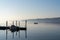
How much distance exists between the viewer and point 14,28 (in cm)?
2392

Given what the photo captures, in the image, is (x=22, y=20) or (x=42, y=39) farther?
(x=22, y=20)

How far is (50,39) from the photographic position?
14.6 meters

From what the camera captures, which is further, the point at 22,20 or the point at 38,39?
the point at 22,20

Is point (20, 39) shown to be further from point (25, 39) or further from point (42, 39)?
point (42, 39)

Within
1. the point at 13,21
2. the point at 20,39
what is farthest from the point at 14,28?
the point at 20,39

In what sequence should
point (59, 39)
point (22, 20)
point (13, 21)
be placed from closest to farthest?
point (59, 39) → point (13, 21) → point (22, 20)

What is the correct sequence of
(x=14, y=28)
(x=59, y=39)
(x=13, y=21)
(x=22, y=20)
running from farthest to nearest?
(x=22, y=20)
(x=13, y=21)
(x=14, y=28)
(x=59, y=39)

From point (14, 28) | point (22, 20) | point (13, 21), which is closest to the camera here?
point (14, 28)

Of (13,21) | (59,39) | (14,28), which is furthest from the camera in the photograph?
(13,21)

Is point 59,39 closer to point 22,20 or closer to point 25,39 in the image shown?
point 25,39

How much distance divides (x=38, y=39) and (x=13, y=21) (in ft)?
44.0

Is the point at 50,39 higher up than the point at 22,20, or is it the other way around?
the point at 22,20

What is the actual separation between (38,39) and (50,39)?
3.64ft

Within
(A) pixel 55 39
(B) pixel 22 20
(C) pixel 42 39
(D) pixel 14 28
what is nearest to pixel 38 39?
(C) pixel 42 39
